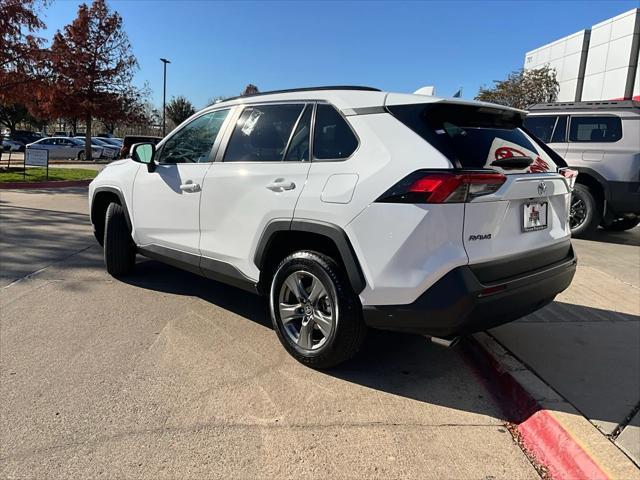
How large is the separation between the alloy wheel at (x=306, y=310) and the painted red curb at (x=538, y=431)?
1206mm

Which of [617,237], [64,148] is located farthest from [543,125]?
[64,148]

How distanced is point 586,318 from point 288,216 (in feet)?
9.96

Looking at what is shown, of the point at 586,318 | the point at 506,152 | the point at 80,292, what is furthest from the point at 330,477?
the point at 80,292

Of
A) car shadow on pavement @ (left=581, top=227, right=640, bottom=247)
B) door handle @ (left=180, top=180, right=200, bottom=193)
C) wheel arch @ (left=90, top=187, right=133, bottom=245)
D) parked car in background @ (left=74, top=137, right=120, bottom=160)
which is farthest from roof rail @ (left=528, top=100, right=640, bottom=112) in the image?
parked car in background @ (left=74, top=137, right=120, bottom=160)

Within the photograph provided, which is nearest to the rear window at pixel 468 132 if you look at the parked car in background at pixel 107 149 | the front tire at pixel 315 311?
the front tire at pixel 315 311

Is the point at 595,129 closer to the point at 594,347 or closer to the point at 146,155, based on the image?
the point at 594,347

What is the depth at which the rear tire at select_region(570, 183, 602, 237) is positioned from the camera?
27.0ft

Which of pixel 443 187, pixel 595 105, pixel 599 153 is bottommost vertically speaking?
pixel 443 187

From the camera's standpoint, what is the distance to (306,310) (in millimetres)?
3469

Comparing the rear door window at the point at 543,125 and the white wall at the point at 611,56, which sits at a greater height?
the white wall at the point at 611,56

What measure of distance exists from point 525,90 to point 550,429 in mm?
27031

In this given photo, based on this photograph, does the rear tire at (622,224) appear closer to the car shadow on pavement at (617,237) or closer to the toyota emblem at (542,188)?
the car shadow on pavement at (617,237)

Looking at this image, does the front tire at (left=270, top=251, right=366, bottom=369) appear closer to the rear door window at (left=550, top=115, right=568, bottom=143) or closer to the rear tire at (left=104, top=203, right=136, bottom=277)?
the rear tire at (left=104, top=203, right=136, bottom=277)

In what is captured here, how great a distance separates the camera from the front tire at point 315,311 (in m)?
3.19
